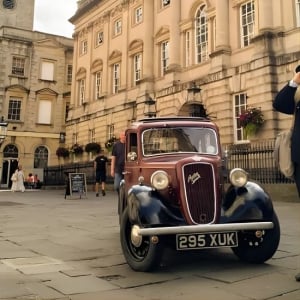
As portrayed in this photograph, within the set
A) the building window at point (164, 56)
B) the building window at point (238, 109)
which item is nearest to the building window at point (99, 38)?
the building window at point (164, 56)

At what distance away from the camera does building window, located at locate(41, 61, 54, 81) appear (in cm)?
4025

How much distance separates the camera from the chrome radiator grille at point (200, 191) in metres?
4.59

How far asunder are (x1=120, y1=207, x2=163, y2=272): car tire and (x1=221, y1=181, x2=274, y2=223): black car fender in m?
0.87

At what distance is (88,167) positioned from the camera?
26812 millimetres

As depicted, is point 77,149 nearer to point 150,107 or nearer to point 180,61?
point 150,107

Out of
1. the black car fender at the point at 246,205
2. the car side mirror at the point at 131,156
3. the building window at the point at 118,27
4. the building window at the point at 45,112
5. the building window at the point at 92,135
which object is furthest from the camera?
the building window at the point at 45,112

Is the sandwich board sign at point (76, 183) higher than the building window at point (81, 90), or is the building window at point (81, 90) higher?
the building window at point (81, 90)

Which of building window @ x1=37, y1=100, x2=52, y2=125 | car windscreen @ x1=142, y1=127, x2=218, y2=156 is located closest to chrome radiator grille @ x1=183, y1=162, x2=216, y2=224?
car windscreen @ x1=142, y1=127, x2=218, y2=156

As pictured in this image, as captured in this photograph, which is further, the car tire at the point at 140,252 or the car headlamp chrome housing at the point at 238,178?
the car headlamp chrome housing at the point at 238,178

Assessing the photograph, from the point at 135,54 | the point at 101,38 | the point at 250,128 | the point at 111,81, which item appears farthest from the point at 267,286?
the point at 101,38

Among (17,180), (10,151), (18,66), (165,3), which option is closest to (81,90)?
(18,66)

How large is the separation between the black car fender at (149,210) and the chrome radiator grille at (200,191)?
0.19 meters

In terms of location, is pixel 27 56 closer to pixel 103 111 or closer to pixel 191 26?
pixel 103 111

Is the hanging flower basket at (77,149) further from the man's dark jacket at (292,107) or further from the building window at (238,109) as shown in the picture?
the man's dark jacket at (292,107)
